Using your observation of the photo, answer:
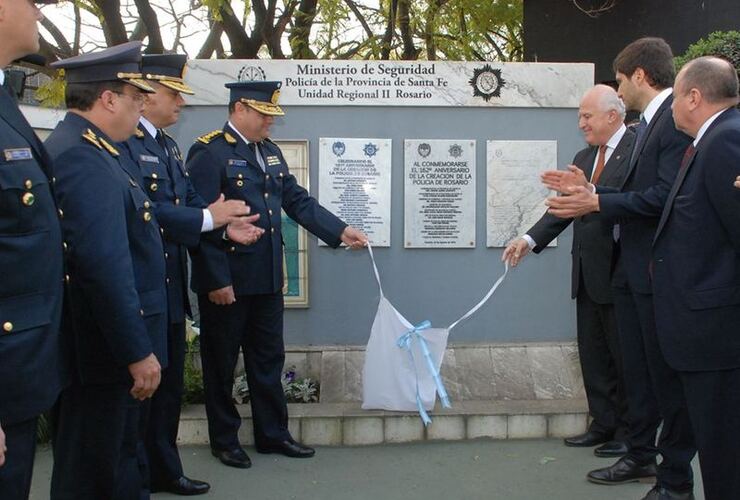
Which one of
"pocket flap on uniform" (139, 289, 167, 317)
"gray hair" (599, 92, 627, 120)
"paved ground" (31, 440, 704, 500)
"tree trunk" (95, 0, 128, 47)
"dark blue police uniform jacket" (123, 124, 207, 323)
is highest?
"tree trunk" (95, 0, 128, 47)

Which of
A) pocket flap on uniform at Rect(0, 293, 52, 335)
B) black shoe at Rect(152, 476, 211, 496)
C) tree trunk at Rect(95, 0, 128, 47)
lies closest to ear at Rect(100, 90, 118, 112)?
pocket flap on uniform at Rect(0, 293, 52, 335)

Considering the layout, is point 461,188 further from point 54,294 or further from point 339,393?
point 54,294

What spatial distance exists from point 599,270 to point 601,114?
3.04 feet

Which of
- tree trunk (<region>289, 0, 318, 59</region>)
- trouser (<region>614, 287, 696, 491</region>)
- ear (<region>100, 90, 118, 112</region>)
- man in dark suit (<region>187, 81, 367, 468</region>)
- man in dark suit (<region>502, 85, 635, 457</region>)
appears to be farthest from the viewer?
tree trunk (<region>289, 0, 318, 59</region>)

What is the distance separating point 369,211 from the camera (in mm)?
5902

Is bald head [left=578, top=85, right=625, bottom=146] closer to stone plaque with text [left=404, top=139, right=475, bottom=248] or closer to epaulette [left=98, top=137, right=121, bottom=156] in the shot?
stone plaque with text [left=404, top=139, right=475, bottom=248]

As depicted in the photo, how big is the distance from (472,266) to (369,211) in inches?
34.1

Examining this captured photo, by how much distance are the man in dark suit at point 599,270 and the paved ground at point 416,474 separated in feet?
0.80

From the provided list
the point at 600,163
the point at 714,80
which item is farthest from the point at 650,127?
the point at 600,163

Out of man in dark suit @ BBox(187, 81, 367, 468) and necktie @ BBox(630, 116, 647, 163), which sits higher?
necktie @ BBox(630, 116, 647, 163)

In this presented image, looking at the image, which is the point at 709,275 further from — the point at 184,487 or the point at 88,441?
the point at 184,487

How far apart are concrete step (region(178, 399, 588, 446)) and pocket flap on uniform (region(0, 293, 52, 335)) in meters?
2.79

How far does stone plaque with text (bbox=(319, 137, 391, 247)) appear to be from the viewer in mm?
5879

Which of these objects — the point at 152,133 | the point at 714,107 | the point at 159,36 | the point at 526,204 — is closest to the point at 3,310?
Answer: the point at 152,133
